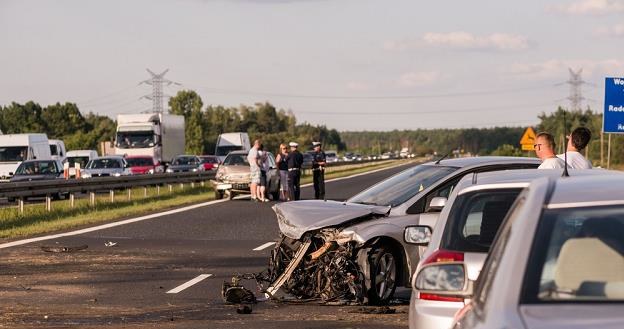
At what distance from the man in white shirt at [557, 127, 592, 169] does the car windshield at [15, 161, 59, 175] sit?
29.9 metres

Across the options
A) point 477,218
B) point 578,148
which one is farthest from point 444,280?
point 578,148

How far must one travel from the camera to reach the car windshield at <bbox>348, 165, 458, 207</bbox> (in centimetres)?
1269

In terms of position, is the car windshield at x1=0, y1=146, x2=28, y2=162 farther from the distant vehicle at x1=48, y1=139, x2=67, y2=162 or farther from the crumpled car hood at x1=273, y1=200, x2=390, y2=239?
the crumpled car hood at x1=273, y1=200, x2=390, y2=239

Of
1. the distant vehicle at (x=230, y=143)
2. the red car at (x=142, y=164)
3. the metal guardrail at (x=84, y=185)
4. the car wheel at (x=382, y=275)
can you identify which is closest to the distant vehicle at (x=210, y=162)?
the distant vehicle at (x=230, y=143)

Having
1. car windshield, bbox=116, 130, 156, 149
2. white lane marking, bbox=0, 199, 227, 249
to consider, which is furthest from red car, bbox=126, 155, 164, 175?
white lane marking, bbox=0, 199, 227, 249

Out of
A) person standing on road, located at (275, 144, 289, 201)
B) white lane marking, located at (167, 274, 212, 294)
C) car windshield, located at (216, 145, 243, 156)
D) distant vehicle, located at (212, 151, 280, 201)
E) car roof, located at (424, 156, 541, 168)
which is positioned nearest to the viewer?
car roof, located at (424, 156, 541, 168)

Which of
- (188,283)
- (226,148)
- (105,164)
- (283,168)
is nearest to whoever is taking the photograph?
(188,283)

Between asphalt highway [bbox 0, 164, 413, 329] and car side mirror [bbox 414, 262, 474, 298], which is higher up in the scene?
car side mirror [bbox 414, 262, 474, 298]

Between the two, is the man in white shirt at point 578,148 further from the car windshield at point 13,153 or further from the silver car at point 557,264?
the car windshield at point 13,153

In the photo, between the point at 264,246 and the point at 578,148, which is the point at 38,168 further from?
the point at 578,148

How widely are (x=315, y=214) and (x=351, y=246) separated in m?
0.49

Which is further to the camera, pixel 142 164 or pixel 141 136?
pixel 141 136

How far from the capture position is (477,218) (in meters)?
8.50

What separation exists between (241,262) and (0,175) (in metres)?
32.8
